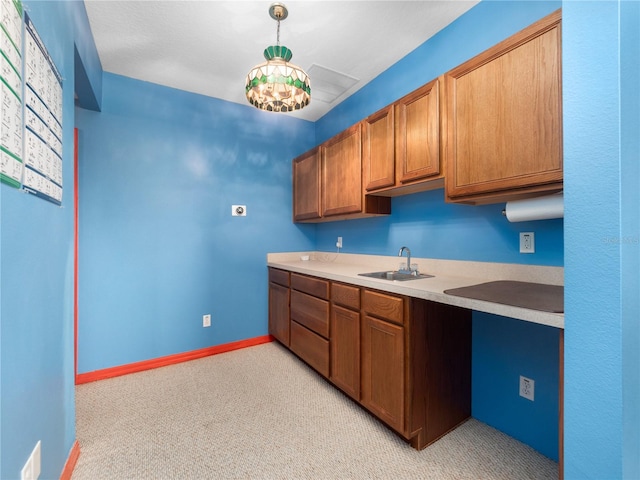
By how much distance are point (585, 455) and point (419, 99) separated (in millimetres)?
1834

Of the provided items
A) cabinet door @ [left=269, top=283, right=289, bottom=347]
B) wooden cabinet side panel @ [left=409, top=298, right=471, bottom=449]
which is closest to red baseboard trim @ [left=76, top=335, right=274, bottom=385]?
cabinet door @ [left=269, top=283, right=289, bottom=347]

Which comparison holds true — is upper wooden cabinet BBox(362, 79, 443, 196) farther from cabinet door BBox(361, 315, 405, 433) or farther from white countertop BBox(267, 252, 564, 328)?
cabinet door BBox(361, 315, 405, 433)

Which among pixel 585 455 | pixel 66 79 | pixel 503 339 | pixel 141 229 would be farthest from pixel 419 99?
pixel 141 229

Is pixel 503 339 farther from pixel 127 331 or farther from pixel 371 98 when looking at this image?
pixel 127 331

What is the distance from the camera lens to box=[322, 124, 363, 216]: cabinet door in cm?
240

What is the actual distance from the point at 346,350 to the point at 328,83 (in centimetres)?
241

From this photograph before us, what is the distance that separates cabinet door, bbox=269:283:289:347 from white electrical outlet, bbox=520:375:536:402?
1935mm

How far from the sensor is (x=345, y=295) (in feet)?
6.83

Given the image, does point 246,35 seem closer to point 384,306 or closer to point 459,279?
point 384,306

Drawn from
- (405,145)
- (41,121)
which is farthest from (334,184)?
(41,121)

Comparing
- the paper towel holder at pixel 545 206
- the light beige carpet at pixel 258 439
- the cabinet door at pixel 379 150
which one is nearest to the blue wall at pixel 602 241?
the paper towel holder at pixel 545 206

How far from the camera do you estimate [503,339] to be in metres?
1.74

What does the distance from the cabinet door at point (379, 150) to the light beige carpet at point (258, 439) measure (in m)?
1.65

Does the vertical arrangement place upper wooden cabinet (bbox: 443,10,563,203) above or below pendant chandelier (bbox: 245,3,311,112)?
below
